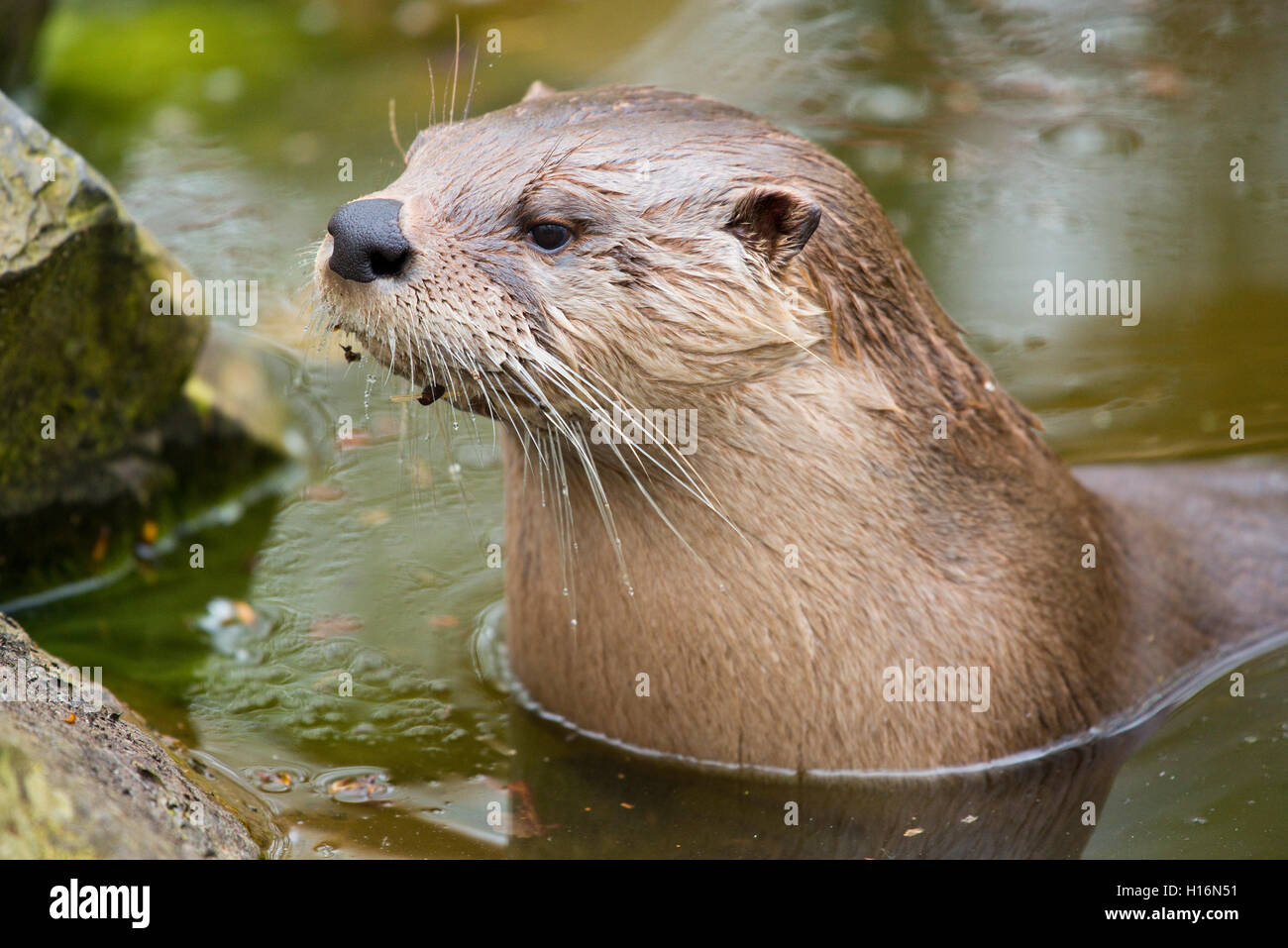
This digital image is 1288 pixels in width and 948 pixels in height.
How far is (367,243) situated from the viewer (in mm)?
3158

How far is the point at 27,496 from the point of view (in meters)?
4.51

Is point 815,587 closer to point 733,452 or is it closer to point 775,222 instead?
point 733,452

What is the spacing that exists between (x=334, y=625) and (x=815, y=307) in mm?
1798

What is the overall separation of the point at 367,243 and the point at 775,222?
2.81ft

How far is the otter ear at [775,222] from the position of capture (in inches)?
130

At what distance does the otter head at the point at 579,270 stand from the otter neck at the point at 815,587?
0.21 m

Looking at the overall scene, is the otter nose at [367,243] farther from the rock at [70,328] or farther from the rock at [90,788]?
the rock at [70,328]

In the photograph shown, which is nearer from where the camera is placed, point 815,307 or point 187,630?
point 815,307

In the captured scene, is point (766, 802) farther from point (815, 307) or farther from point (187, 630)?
point (187, 630)
